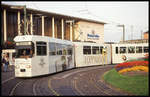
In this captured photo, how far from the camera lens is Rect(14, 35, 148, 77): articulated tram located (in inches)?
509

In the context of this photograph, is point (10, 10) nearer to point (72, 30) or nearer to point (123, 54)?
point (72, 30)

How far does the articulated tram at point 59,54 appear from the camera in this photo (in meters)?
12.9

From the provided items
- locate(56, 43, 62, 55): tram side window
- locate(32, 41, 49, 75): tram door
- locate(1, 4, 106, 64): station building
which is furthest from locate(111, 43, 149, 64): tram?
locate(32, 41, 49, 75): tram door

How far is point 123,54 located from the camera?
25656mm

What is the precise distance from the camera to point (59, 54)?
16.8 metres

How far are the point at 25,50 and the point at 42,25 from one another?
30.2m

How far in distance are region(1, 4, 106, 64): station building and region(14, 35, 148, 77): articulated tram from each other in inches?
212

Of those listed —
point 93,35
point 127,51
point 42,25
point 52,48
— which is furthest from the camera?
point 93,35

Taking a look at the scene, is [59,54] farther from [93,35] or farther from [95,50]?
[93,35]

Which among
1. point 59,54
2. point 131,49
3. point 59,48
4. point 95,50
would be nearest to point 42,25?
point 95,50

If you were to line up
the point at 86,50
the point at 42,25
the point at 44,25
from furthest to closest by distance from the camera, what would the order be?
the point at 44,25
the point at 42,25
the point at 86,50

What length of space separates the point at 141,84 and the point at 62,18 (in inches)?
1533

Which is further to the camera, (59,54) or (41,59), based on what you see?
(59,54)

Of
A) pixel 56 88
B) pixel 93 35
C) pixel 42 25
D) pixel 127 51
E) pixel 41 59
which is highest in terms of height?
pixel 42 25
